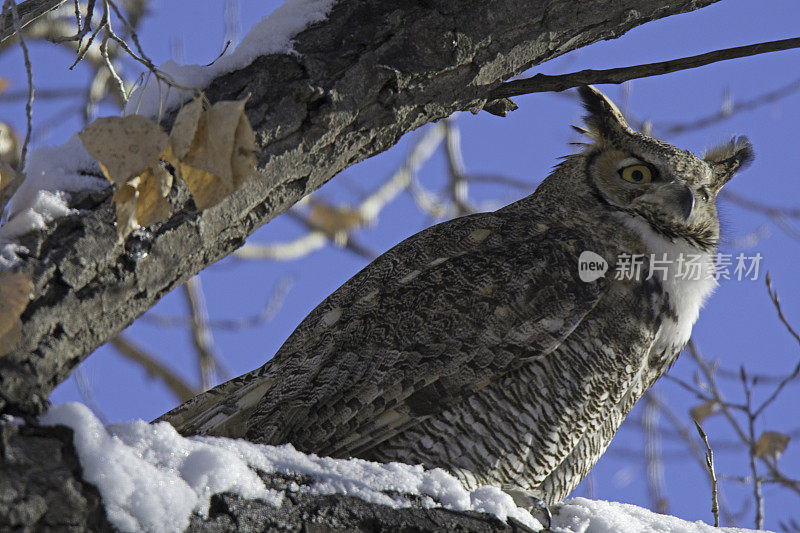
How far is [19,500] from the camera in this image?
1104mm

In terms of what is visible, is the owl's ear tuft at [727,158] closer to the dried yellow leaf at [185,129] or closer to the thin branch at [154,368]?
the dried yellow leaf at [185,129]

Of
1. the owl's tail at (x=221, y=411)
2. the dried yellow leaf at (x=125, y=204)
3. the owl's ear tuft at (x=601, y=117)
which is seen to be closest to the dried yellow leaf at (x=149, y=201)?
the dried yellow leaf at (x=125, y=204)

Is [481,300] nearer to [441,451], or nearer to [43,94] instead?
[441,451]

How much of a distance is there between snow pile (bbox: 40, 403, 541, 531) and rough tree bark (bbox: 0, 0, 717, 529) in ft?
0.11

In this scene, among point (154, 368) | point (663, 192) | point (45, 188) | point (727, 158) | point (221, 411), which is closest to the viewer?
point (45, 188)

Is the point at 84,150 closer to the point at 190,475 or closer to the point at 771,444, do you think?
the point at 190,475

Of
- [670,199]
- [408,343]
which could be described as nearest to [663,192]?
[670,199]

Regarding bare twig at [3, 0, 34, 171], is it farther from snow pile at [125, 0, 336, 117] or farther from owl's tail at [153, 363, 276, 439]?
owl's tail at [153, 363, 276, 439]

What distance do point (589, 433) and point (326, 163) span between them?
3.84 ft

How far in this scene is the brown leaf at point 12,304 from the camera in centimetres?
124

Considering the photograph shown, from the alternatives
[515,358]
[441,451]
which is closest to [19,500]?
[441,451]

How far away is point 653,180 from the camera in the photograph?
270 cm

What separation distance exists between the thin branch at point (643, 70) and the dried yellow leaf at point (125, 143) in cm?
112

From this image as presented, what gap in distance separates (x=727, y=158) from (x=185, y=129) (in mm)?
2495
